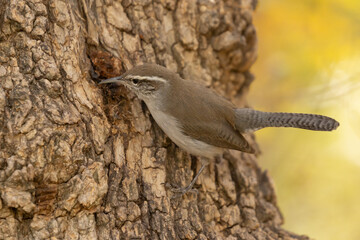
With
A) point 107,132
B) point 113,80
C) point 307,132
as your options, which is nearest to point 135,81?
point 113,80

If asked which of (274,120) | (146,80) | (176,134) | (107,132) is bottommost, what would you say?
(107,132)

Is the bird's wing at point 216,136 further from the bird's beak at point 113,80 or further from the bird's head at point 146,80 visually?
the bird's beak at point 113,80

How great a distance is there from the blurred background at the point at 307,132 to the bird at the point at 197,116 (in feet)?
7.43

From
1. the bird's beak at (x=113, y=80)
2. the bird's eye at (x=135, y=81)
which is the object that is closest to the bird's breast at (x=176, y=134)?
the bird's eye at (x=135, y=81)

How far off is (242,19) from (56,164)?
2.88 metres

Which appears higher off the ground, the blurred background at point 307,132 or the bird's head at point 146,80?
the blurred background at point 307,132

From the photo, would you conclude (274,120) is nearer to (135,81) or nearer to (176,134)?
(176,134)

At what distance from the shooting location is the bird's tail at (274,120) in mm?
4613

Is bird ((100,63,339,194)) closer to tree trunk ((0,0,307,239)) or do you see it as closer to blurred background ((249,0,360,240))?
tree trunk ((0,0,307,239))

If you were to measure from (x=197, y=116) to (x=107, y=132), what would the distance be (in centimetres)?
113

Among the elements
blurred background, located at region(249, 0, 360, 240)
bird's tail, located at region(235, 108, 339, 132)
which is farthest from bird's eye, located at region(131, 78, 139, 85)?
blurred background, located at region(249, 0, 360, 240)

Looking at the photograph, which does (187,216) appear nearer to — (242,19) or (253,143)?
(253,143)

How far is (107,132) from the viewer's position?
3.83 metres

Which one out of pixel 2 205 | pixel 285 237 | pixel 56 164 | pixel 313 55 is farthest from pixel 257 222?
pixel 313 55
